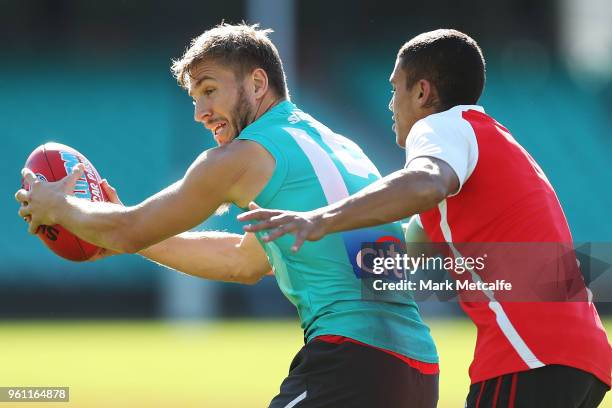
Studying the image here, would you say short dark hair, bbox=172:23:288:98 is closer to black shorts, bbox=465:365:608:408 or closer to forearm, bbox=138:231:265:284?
forearm, bbox=138:231:265:284

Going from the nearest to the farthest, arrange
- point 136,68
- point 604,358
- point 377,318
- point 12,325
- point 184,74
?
point 604,358
point 377,318
point 184,74
point 12,325
point 136,68

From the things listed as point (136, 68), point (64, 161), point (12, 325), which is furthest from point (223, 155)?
point (136, 68)

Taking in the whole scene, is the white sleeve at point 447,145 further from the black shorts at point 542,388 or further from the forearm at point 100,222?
the forearm at point 100,222

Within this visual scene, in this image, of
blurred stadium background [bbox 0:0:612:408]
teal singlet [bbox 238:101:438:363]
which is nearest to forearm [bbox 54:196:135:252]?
teal singlet [bbox 238:101:438:363]

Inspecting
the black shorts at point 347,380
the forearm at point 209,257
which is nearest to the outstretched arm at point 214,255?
the forearm at point 209,257

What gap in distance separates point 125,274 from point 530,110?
27.0 feet

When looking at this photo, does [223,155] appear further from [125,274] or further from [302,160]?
[125,274]

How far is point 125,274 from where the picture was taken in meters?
18.2

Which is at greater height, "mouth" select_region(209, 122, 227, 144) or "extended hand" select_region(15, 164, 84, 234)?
"mouth" select_region(209, 122, 227, 144)

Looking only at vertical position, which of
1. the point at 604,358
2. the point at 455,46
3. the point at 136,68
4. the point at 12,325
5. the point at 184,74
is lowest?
the point at 604,358

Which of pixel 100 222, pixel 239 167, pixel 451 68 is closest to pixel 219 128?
pixel 239 167

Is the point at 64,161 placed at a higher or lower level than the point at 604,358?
higher

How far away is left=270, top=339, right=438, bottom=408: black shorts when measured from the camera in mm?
3969

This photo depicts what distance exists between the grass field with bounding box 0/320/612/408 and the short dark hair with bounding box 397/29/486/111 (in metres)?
4.90
